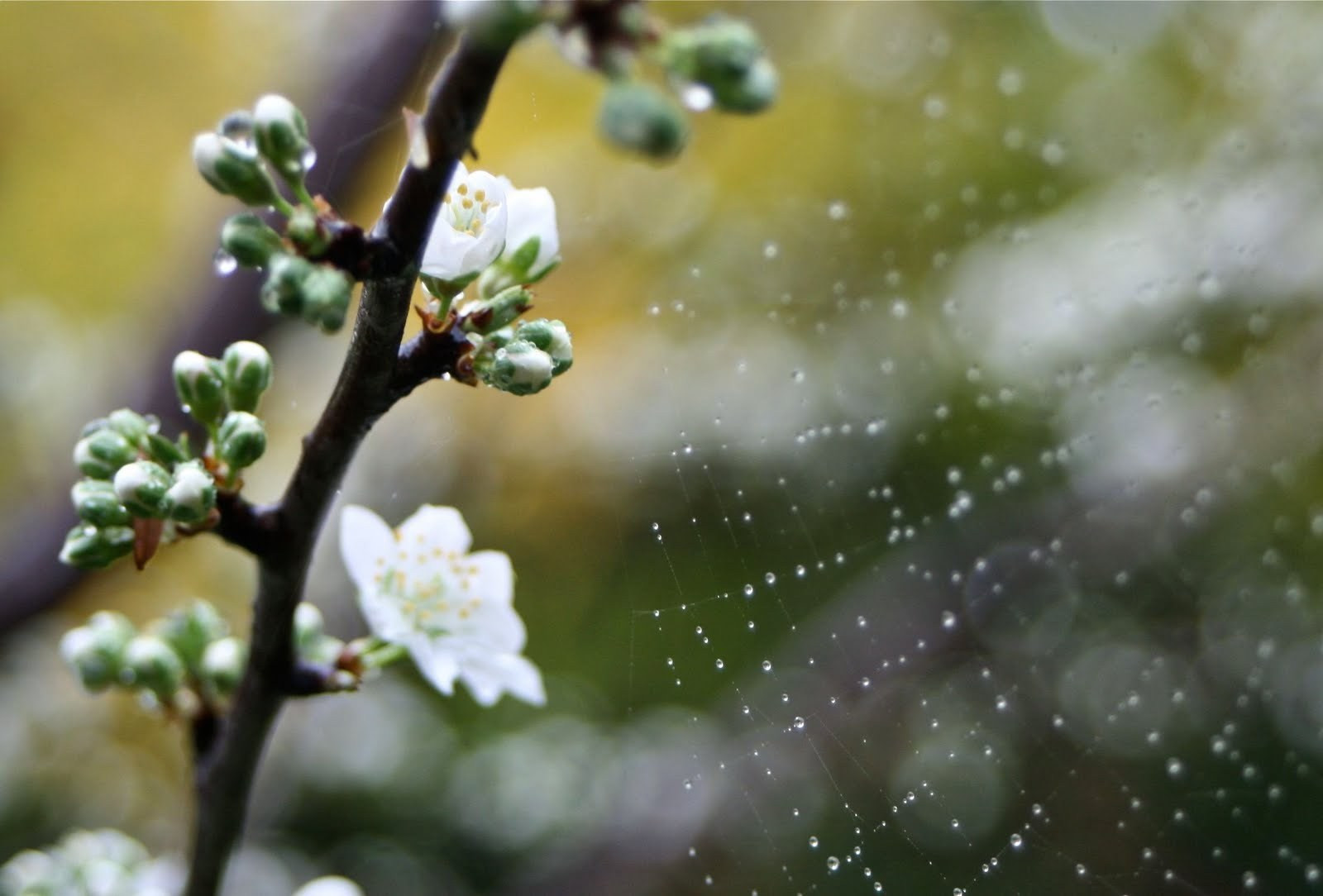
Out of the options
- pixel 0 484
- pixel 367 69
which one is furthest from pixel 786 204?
pixel 0 484

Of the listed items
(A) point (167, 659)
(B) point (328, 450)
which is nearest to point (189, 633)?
(A) point (167, 659)

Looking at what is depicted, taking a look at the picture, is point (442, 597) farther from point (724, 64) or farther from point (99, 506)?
point (724, 64)

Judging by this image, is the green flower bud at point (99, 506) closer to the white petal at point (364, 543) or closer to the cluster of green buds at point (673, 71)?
the white petal at point (364, 543)

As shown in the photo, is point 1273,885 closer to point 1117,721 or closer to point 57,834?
point 1117,721

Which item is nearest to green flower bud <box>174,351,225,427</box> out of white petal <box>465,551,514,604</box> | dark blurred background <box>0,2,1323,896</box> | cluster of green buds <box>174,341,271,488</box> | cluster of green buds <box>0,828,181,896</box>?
cluster of green buds <box>174,341,271,488</box>

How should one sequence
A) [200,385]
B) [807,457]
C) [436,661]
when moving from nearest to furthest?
[200,385] → [436,661] → [807,457]

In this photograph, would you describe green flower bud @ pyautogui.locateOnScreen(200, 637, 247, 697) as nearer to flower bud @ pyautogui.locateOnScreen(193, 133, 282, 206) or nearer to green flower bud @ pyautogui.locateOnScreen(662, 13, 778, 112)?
flower bud @ pyautogui.locateOnScreen(193, 133, 282, 206)
